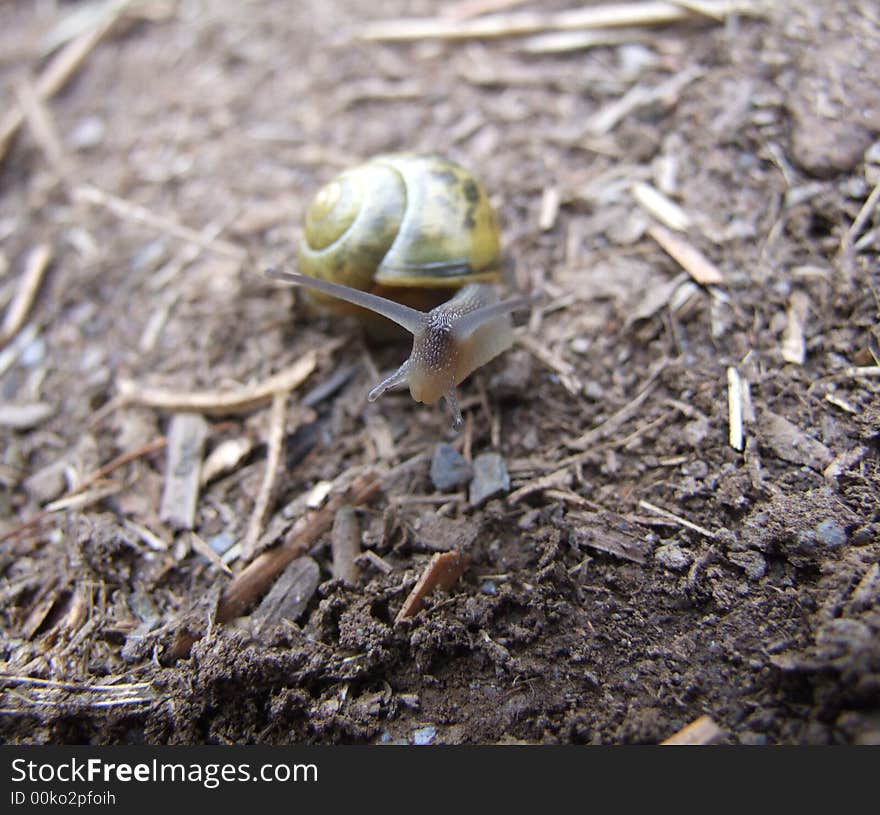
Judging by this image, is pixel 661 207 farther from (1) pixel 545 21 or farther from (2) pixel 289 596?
(2) pixel 289 596

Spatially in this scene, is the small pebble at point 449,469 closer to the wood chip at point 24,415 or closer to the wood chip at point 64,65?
the wood chip at point 24,415

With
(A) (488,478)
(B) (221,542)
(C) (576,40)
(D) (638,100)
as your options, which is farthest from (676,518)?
(C) (576,40)

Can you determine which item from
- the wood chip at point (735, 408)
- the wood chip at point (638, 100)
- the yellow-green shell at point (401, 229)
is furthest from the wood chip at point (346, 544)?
the wood chip at point (638, 100)

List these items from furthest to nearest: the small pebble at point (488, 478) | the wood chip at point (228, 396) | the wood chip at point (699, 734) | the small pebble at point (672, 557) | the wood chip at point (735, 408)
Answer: the wood chip at point (228, 396)
the small pebble at point (488, 478)
the wood chip at point (735, 408)
the small pebble at point (672, 557)
the wood chip at point (699, 734)

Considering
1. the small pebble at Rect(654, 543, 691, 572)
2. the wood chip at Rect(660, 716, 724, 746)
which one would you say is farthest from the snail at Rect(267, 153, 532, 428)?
Answer: the wood chip at Rect(660, 716, 724, 746)

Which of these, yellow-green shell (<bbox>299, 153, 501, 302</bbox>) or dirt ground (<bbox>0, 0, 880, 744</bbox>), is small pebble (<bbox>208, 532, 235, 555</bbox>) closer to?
dirt ground (<bbox>0, 0, 880, 744</bbox>)

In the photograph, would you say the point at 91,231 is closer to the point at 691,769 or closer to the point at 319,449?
the point at 319,449

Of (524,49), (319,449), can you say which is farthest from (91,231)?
(524,49)
